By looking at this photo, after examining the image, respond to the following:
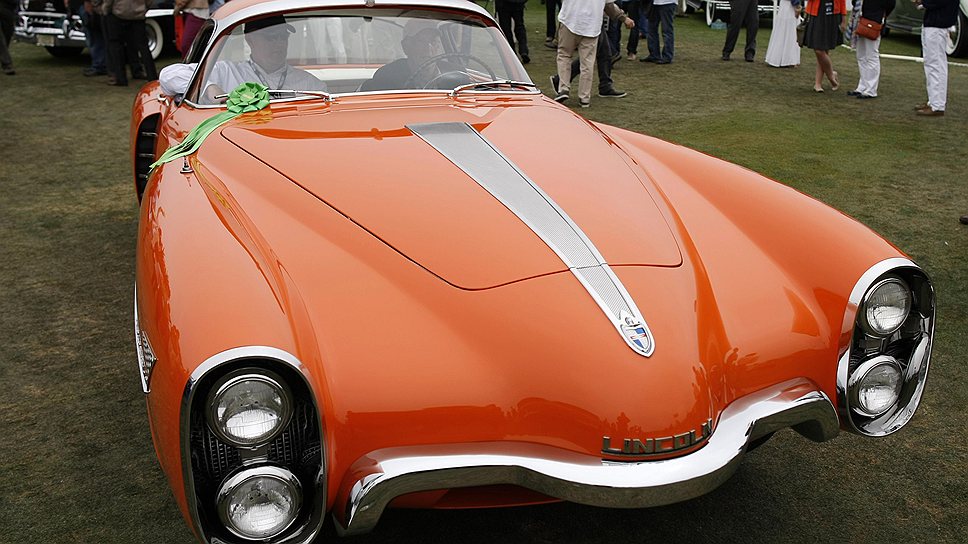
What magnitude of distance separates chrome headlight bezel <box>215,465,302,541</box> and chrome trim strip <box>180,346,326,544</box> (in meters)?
0.04

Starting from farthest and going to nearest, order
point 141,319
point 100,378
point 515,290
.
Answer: point 100,378 < point 141,319 < point 515,290

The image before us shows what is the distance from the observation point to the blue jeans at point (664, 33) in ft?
42.5

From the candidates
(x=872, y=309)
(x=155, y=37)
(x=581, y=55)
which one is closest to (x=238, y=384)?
(x=872, y=309)

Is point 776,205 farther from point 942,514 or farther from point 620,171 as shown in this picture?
point 942,514

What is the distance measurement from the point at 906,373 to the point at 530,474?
49.9 inches

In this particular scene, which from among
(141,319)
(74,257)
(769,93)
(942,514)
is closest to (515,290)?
(141,319)

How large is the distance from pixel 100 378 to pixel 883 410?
3094 millimetres

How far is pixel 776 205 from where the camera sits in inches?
119

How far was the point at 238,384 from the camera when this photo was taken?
2.07m

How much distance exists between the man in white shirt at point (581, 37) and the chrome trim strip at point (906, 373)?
276 inches

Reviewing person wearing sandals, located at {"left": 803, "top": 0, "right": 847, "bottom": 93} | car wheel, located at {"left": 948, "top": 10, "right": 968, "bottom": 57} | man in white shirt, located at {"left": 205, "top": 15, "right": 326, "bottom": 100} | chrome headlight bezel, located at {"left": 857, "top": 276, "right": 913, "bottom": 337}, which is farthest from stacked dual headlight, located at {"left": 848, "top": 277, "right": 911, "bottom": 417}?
car wheel, located at {"left": 948, "top": 10, "right": 968, "bottom": 57}

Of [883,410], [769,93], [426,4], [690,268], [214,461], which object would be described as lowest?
[769,93]

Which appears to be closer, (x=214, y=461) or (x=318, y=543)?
(x=214, y=461)

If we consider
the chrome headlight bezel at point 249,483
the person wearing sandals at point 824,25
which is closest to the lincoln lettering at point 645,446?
the chrome headlight bezel at point 249,483
